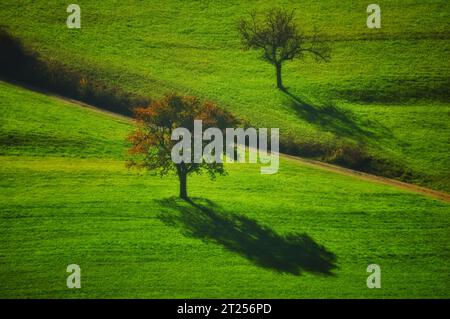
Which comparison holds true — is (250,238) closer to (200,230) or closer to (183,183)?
(200,230)

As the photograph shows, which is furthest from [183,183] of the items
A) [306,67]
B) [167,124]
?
A: [306,67]

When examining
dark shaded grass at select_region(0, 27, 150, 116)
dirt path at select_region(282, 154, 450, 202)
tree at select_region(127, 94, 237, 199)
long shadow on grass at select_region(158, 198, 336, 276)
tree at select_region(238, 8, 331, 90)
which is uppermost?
tree at select_region(238, 8, 331, 90)

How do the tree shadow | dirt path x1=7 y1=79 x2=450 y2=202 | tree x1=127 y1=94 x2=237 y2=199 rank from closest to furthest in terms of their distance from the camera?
tree x1=127 y1=94 x2=237 y2=199, dirt path x1=7 y1=79 x2=450 y2=202, the tree shadow

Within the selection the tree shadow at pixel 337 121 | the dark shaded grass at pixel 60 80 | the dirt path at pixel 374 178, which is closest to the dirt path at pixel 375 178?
the dirt path at pixel 374 178

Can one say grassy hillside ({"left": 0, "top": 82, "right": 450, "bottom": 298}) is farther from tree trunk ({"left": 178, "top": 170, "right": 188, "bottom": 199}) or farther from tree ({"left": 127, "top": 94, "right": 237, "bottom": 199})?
tree ({"left": 127, "top": 94, "right": 237, "bottom": 199})

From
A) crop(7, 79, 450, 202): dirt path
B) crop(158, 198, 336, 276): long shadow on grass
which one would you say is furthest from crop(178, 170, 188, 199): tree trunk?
crop(7, 79, 450, 202): dirt path
